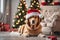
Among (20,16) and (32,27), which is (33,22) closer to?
(32,27)

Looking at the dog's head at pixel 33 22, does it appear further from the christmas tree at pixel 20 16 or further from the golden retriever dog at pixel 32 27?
the christmas tree at pixel 20 16

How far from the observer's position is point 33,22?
140 inches

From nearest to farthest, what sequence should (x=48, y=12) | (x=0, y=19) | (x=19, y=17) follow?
1. (x=48, y=12)
2. (x=19, y=17)
3. (x=0, y=19)

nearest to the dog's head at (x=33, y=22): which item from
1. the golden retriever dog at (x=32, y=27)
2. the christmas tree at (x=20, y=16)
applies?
the golden retriever dog at (x=32, y=27)

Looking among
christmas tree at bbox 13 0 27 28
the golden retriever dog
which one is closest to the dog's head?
the golden retriever dog

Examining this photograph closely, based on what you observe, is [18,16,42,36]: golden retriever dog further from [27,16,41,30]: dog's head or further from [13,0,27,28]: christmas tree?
[13,0,27,28]: christmas tree

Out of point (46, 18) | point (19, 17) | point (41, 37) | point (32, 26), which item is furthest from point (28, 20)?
point (19, 17)

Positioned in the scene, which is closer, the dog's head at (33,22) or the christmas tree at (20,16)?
the dog's head at (33,22)

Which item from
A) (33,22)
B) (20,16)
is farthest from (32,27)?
(20,16)

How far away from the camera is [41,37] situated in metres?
3.47

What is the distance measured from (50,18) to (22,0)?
7.89 feet

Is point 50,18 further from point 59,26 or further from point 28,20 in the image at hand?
point 28,20

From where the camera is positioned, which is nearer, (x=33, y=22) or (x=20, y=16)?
(x=33, y=22)

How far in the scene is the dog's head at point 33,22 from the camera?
3521 mm
